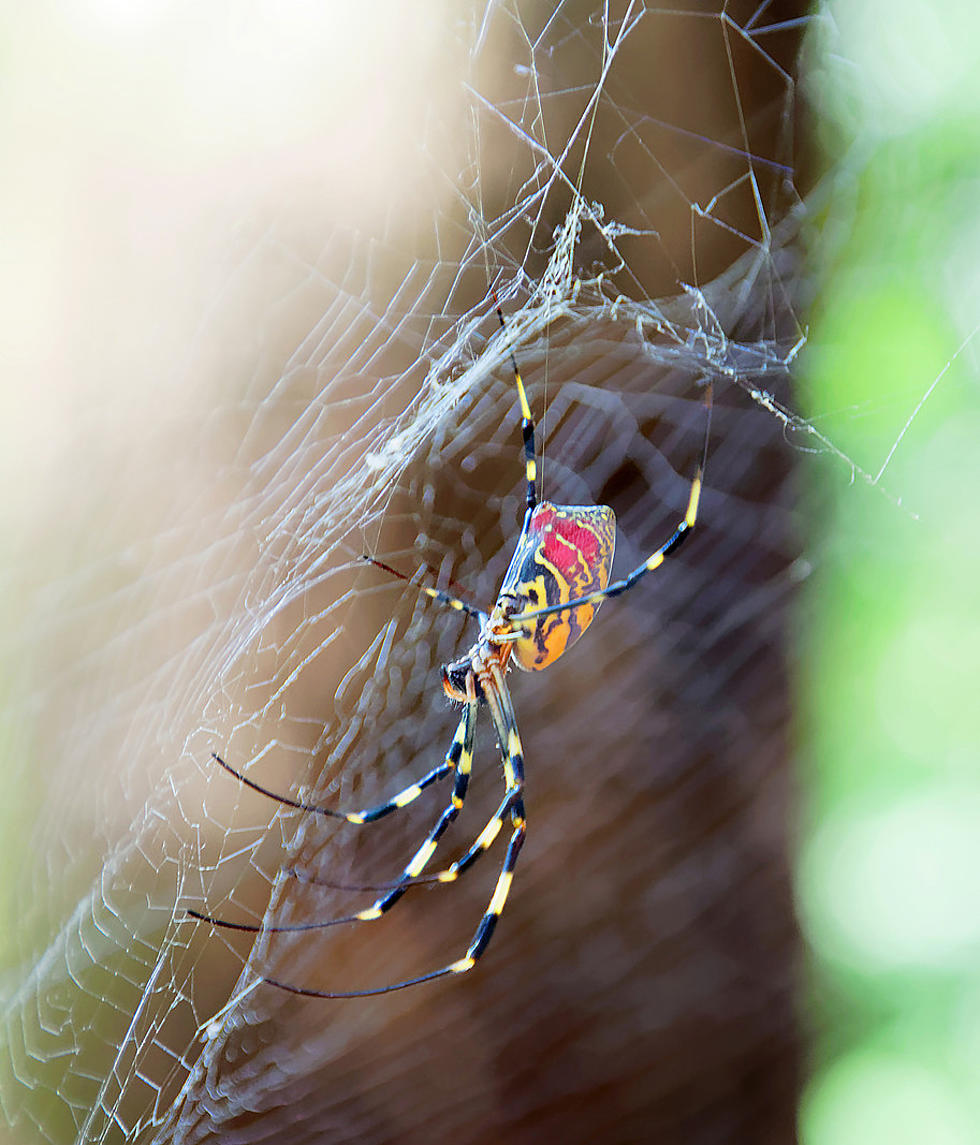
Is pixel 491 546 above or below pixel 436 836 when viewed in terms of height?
above

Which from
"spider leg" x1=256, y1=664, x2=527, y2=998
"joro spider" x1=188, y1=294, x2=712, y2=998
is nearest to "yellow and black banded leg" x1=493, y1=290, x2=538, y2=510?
"joro spider" x1=188, y1=294, x2=712, y2=998

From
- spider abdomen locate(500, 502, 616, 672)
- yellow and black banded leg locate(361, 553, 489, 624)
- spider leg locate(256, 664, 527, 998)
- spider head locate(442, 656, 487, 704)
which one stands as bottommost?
spider leg locate(256, 664, 527, 998)

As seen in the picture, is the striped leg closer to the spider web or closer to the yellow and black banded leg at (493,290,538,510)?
the spider web

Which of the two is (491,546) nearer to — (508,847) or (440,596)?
(440,596)

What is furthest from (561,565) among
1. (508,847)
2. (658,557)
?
(508,847)

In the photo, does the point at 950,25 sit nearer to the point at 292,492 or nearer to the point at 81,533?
the point at 292,492

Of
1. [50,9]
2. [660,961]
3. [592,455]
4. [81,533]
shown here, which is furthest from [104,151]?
[660,961]

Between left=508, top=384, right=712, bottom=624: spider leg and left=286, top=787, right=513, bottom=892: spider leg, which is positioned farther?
left=286, top=787, right=513, bottom=892: spider leg
